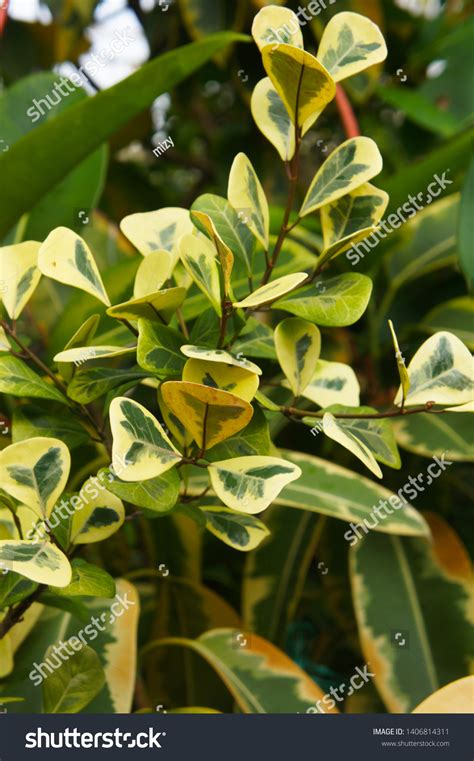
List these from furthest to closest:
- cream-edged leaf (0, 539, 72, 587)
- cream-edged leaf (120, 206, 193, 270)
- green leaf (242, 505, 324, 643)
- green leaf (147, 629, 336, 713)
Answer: green leaf (242, 505, 324, 643), green leaf (147, 629, 336, 713), cream-edged leaf (120, 206, 193, 270), cream-edged leaf (0, 539, 72, 587)

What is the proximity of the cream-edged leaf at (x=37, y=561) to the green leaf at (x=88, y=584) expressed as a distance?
3cm

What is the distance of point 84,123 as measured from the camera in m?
0.54

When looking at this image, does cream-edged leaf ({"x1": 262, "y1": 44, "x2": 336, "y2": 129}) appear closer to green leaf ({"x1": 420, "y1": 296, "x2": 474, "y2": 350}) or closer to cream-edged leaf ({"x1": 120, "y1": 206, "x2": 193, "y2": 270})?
cream-edged leaf ({"x1": 120, "y1": 206, "x2": 193, "y2": 270})

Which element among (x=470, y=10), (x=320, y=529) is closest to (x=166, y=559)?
(x=320, y=529)

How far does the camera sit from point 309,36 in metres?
0.95

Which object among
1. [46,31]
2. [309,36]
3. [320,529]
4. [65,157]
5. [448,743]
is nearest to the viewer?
[448,743]

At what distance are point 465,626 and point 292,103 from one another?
16.3 inches

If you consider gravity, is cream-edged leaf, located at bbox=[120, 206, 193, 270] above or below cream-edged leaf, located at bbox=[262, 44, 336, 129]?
below

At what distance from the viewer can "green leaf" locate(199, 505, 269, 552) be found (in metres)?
0.38

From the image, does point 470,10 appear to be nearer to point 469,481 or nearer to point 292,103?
point 469,481

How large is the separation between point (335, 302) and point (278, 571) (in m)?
0.35

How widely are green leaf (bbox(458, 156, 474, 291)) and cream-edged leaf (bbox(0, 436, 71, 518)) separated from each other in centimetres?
36

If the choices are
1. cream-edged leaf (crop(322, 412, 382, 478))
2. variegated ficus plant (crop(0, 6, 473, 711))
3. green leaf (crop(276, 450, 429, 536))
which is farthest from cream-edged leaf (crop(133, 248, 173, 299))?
green leaf (crop(276, 450, 429, 536))

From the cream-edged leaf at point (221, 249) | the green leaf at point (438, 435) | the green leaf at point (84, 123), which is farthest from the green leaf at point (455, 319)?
the cream-edged leaf at point (221, 249)
